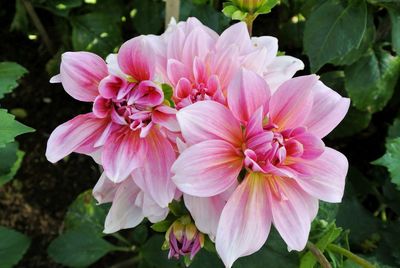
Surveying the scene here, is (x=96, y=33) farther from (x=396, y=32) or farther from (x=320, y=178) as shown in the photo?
(x=320, y=178)

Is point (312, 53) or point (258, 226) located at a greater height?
point (258, 226)

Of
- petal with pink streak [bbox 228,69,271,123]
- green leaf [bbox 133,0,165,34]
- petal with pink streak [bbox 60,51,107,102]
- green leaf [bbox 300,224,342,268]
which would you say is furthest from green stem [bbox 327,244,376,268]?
green leaf [bbox 133,0,165,34]

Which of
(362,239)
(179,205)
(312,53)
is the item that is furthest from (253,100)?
(362,239)

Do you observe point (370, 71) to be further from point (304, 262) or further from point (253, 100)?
point (253, 100)

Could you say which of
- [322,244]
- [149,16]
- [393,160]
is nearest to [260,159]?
[322,244]

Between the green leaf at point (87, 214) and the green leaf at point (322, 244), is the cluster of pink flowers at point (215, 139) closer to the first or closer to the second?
the green leaf at point (322, 244)

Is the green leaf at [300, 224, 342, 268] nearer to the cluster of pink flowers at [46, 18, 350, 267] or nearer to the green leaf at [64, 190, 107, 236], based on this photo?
the cluster of pink flowers at [46, 18, 350, 267]

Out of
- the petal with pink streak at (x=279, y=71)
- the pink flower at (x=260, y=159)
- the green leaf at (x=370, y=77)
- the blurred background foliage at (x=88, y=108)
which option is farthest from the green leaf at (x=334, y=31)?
the pink flower at (x=260, y=159)
